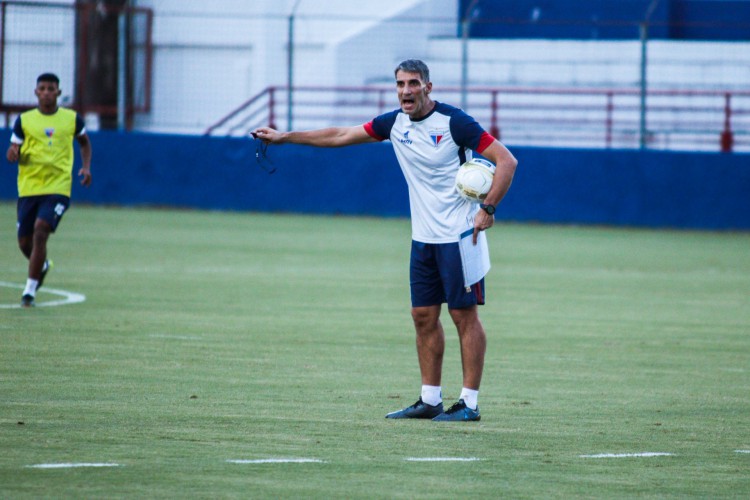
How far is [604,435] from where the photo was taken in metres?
7.47

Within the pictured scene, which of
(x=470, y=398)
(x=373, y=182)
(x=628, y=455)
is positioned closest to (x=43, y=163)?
(x=470, y=398)

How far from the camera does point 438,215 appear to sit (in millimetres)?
8117

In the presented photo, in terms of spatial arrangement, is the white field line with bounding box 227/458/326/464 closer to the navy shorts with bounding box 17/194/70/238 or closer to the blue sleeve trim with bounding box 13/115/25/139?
the navy shorts with bounding box 17/194/70/238

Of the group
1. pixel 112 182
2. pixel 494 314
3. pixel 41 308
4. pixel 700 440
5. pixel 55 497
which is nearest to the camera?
pixel 55 497

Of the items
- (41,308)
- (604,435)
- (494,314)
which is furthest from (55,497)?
(494,314)

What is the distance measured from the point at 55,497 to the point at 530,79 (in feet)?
97.4

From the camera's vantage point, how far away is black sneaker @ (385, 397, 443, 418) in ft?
26.1

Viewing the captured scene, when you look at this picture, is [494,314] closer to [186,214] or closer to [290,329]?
[290,329]

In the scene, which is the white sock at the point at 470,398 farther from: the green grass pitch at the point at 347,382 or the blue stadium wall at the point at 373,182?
the blue stadium wall at the point at 373,182

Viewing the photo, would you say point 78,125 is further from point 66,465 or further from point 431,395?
point 66,465

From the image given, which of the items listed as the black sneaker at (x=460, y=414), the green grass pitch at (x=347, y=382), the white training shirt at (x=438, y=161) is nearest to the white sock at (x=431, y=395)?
the black sneaker at (x=460, y=414)

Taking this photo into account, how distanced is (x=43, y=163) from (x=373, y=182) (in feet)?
51.7

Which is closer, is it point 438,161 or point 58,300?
point 438,161

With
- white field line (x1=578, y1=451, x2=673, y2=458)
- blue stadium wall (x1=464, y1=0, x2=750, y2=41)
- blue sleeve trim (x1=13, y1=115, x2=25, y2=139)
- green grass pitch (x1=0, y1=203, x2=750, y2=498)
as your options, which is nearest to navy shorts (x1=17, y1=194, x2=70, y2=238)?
blue sleeve trim (x1=13, y1=115, x2=25, y2=139)
